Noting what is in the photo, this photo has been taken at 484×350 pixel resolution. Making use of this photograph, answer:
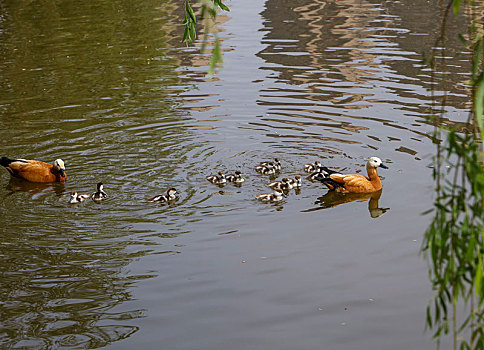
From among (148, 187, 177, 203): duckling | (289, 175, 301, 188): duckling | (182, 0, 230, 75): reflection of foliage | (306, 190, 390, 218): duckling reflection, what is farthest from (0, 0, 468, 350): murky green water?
(182, 0, 230, 75): reflection of foliage

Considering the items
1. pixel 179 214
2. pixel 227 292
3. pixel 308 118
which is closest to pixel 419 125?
pixel 308 118

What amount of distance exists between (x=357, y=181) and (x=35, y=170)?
17.0ft

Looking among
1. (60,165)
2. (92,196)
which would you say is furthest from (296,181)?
(60,165)

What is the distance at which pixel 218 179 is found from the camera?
11109 mm

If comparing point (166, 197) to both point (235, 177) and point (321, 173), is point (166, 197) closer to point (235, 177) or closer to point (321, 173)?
point (235, 177)

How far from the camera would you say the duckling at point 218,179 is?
36.4 feet

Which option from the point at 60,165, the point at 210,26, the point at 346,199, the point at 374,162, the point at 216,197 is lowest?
the point at 346,199

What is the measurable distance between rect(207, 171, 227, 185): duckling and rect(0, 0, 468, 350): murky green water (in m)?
0.17

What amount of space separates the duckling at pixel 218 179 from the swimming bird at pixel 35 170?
8.09 feet

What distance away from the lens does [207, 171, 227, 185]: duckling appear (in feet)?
36.4

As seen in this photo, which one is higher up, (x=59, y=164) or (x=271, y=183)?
(x=59, y=164)

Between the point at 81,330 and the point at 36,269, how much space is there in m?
1.68

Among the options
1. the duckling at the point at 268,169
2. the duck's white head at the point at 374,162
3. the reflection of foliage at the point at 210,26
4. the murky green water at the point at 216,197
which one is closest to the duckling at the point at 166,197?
the murky green water at the point at 216,197

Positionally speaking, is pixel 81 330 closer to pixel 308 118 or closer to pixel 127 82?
pixel 308 118
